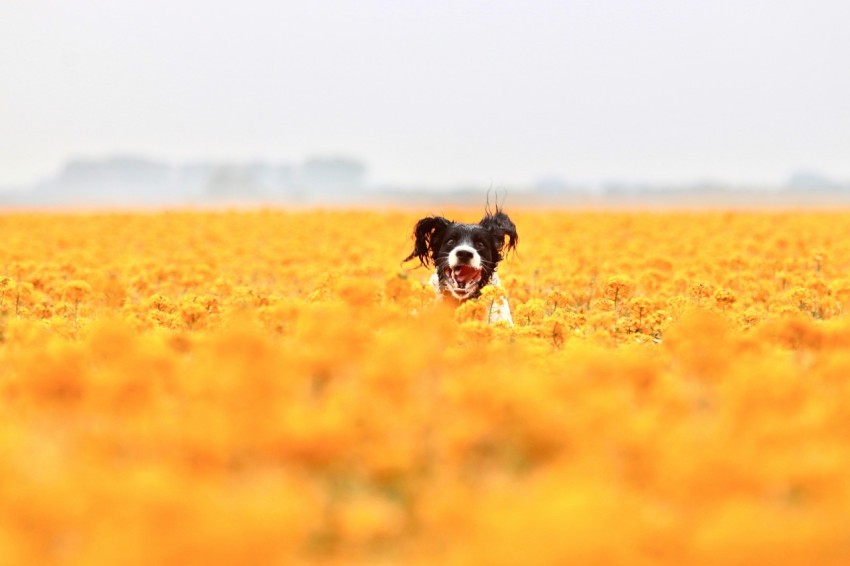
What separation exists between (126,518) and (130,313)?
660 centimetres

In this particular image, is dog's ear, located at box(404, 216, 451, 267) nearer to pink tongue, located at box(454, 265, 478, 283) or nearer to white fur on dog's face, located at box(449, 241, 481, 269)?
pink tongue, located at box(454, 265, 478, 283)

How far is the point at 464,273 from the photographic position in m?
10.5

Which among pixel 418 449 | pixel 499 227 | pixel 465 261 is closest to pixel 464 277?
pixel 465 261

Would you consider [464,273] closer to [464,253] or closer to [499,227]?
[464,253]

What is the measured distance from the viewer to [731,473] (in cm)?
348

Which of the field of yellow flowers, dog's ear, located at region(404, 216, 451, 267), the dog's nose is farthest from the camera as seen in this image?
dog's ear, located at region(404, 216, 451, 267)

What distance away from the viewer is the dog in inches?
401

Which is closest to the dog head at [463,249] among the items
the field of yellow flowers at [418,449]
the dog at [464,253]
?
the dog at [464,253]

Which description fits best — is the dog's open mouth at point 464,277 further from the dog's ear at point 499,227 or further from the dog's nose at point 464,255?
the dog's ear at point 499,227

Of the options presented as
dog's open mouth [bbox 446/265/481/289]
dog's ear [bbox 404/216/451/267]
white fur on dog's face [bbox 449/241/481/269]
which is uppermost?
dog's ear [bbox 404/216/451/267]

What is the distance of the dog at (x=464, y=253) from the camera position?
33.4ft

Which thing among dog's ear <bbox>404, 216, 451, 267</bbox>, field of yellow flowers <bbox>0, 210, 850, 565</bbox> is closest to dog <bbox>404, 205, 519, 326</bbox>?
dog's ear <bbox>404, 216, 451, 267</bbox>

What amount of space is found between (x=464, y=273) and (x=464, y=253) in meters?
0.36

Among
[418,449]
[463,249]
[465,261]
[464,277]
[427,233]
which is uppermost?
[427,233]
